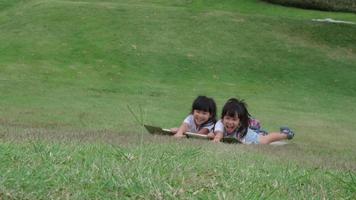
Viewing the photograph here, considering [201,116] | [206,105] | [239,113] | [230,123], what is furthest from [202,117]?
[239,113]

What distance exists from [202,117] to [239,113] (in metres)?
0.61

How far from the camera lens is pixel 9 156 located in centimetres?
439

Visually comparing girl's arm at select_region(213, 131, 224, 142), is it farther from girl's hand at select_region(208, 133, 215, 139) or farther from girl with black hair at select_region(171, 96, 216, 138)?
girl with black hair at select_region(171, 96, 216, 138)

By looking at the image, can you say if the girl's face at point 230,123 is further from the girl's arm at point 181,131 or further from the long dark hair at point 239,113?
the girl's arm at point 181,131

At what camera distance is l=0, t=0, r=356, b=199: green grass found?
3898 mm

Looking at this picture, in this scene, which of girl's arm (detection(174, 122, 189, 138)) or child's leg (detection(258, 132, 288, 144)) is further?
child's leg (detection(258, 132, 288, 144))

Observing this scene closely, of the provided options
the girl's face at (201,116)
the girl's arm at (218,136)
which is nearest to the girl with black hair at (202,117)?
the girl's face at (201,116)

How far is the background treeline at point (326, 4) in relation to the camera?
2481 centimetres

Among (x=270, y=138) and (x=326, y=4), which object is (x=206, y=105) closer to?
(x=270, y=138)

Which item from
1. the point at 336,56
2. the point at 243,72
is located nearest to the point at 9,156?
the point at 243,72

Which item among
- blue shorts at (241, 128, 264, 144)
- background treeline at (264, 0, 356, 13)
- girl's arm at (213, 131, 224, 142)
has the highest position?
girl's arm at (213, 131, 224, 142)

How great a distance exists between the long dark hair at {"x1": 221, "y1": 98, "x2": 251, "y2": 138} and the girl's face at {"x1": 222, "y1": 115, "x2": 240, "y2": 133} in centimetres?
4

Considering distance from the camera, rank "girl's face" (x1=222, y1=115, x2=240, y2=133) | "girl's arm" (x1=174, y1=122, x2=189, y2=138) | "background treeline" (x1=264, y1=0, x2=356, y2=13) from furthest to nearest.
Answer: "background treeline" (x1=264, y1=0, x2=356, y2=13)
"girl's face" (x1=222, y1=115, x2=240, y2=133)
"girl's arm" (x1=174, y1=122, x2=189, y2=138)

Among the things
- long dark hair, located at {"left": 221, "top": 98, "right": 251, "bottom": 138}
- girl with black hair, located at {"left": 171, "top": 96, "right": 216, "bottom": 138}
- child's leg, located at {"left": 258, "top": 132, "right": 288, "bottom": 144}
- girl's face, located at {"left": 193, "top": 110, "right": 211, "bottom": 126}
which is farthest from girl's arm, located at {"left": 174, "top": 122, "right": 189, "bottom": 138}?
child's leg, located at {"left": 258, "top": 132, "right": 288, "bottom": 144}
